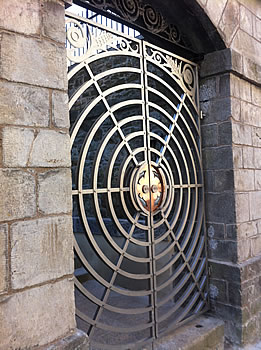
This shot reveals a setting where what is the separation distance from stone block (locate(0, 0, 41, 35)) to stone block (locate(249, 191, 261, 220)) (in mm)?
2706

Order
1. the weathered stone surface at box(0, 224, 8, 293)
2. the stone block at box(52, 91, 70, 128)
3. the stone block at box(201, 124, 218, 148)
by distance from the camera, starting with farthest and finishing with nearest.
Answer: the stone block at box(201, 124, 218, 148), the stone block at box(52, 91, 70, 128), the weathered stone surface at box(0, 224, 8, 293)

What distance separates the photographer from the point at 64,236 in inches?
69.5

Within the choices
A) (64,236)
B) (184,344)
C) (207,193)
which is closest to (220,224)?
(207,193)

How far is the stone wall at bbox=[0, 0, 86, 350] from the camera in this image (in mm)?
1554

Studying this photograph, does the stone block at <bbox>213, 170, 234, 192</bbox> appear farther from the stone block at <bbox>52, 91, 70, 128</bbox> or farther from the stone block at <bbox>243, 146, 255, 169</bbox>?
the stone block at <bbox>52, 91, 70, 128</bbox>

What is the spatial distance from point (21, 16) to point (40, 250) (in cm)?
122

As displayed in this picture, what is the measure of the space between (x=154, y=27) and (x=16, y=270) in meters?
2.46

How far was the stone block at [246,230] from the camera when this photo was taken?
10.7ft

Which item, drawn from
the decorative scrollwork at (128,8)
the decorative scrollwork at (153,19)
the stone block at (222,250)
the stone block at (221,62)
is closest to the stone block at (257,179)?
the stone block at (222,250)

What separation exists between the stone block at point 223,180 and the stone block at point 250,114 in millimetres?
628

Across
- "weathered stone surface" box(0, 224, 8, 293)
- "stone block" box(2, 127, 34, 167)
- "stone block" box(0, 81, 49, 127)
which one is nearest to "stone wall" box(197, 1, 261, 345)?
"stone block" box(0, 81, 49, 127)

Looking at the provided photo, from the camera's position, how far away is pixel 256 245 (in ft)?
11.5

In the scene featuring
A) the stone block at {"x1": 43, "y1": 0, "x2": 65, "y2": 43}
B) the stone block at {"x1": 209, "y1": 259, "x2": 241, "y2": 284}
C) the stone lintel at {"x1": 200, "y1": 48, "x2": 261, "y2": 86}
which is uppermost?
the stone lintel at {"x1": 200, "y1": 48, "x2": 261, "y2": 86}

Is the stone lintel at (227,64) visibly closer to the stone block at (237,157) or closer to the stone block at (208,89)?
the stone block at (208,89)
